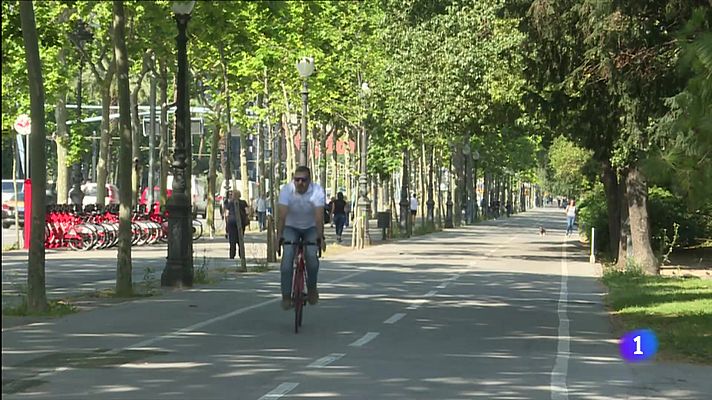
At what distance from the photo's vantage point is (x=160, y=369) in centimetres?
1118

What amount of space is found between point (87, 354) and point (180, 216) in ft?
32.4

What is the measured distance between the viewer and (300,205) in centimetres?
1518

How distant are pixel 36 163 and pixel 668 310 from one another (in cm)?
924

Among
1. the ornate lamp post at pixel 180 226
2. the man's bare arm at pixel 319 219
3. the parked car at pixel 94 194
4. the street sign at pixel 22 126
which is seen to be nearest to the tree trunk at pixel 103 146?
the street sign at pixel 22 126

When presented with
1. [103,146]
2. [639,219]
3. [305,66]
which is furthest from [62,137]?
[639,219]

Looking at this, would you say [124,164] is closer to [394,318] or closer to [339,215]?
[394,318]

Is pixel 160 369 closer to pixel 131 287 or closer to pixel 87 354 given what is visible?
pixel 87 354

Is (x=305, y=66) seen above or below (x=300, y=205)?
above

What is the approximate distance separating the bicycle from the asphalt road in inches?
11.8

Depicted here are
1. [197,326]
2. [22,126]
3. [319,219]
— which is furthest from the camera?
[22,126]

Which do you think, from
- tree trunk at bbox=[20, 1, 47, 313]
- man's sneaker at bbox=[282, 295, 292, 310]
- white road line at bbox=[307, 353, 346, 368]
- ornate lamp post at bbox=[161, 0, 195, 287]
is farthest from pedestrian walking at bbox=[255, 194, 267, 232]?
white road line at bbox=[307, 353, 346, 368]

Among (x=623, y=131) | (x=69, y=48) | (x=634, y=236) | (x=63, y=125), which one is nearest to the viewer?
(x=623, y=131)

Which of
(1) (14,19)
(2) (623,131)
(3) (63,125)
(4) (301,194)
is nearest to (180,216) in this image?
(1) (14,19)

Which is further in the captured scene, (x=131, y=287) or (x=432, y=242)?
(x=432, y=242)
